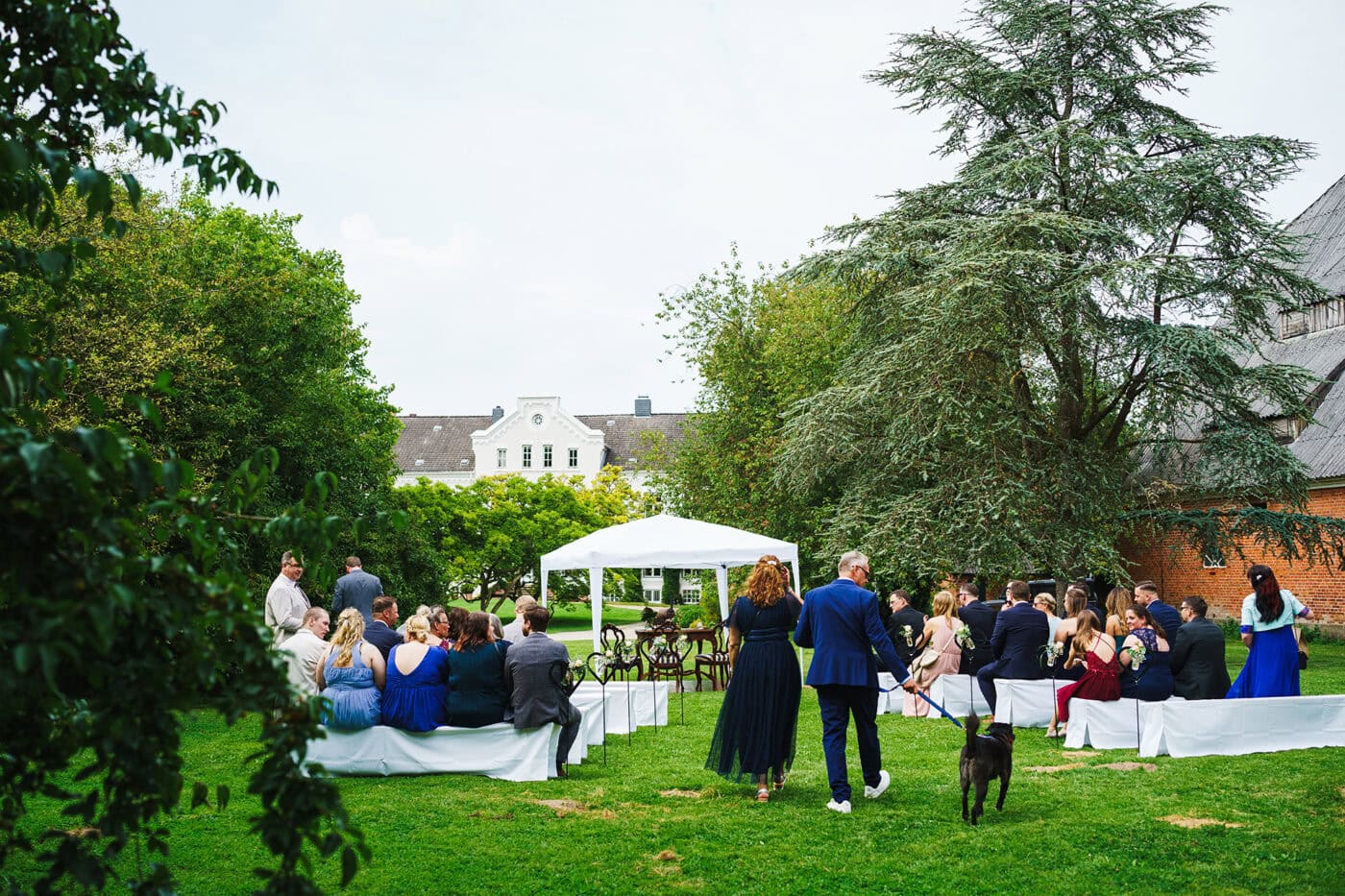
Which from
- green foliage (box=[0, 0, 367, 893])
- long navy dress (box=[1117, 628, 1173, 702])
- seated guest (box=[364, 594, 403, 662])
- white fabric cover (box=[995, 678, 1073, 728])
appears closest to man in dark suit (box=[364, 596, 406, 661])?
seated guest (box=[364, 594, 403, 662])

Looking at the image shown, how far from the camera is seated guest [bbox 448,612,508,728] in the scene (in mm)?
9688

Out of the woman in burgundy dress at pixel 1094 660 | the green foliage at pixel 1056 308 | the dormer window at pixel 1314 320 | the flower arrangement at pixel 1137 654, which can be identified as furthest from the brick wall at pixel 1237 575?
the flower arrangement at pixel 1137 654

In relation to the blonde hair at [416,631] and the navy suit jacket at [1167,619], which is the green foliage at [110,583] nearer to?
the blonde hair at [416,631]

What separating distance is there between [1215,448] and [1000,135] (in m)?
7.61

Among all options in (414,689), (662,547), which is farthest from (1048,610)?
(414,689)

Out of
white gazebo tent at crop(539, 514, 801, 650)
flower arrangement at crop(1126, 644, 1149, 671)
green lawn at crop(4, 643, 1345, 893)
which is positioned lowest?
green lawn at crop(4, 643, 1345, 893)

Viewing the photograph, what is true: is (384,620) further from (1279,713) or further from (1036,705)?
(1279,713)

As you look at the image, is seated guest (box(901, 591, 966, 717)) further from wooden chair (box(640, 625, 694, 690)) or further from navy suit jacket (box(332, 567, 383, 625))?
navy suit jacket (box(332, 567, 383, 625))

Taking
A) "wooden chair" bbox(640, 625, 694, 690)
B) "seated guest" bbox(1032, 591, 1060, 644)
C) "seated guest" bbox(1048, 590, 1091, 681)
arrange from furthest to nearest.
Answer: "wooden chair" bbox(640, 625, 694, 690), "seated guest" bbox(1032, 591, 1060, 644), "seated guest" bbox(1048, 590, 1091, 681)

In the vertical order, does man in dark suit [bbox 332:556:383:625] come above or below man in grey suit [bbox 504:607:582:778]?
above

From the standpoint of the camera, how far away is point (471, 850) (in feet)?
23.5

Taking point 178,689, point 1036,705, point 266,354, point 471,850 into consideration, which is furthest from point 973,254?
point 178,689

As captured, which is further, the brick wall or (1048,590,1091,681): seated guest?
the brick wall

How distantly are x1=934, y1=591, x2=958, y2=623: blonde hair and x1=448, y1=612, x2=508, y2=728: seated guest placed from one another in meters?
5.81
